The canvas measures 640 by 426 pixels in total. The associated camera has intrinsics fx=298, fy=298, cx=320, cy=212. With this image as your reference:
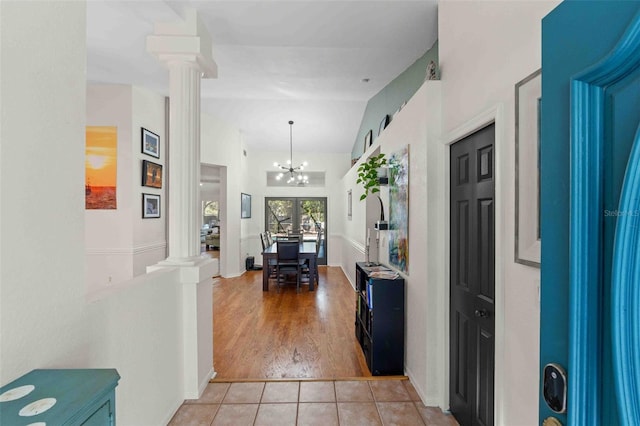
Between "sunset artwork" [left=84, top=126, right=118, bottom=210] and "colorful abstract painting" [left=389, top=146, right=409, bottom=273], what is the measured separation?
12.5 ft

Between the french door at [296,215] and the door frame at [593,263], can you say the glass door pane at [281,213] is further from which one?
the door frame at [593,263]

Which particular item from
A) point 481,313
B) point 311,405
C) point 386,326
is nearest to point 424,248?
point 481,313

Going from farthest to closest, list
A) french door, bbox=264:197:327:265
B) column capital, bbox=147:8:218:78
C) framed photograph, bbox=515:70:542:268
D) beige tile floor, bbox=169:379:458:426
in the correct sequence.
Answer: french door, bbox=264:197:327:265 → column capital, bbox=147:8:218:78 → beige tile floor, bbox=169:379:458:426 → framed photograph, bbox=515:70:542:268

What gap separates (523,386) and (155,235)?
492 cm

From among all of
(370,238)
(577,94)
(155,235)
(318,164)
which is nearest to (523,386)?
(577,94)

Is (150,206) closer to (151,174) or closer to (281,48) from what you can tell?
(151,174)

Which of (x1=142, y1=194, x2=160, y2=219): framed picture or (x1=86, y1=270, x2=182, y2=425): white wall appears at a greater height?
(x1=142, y1=194, x2=160, y2=219): framed picture

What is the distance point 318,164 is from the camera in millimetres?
8055

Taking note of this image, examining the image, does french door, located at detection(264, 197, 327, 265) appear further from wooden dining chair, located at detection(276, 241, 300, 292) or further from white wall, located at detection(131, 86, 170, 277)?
white wall, located at detection(131, 86, 170, 277)

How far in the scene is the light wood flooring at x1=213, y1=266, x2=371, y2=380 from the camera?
270 cm

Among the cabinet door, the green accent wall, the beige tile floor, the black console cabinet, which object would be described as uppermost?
the green accent wall

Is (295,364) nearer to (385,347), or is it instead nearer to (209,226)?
→ (385,347)

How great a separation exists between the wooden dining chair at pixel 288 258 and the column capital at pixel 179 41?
3406 mm

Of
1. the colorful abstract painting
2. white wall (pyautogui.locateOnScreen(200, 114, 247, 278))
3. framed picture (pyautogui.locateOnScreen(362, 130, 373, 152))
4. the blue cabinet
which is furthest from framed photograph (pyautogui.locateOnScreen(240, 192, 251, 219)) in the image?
the blue cabinet
